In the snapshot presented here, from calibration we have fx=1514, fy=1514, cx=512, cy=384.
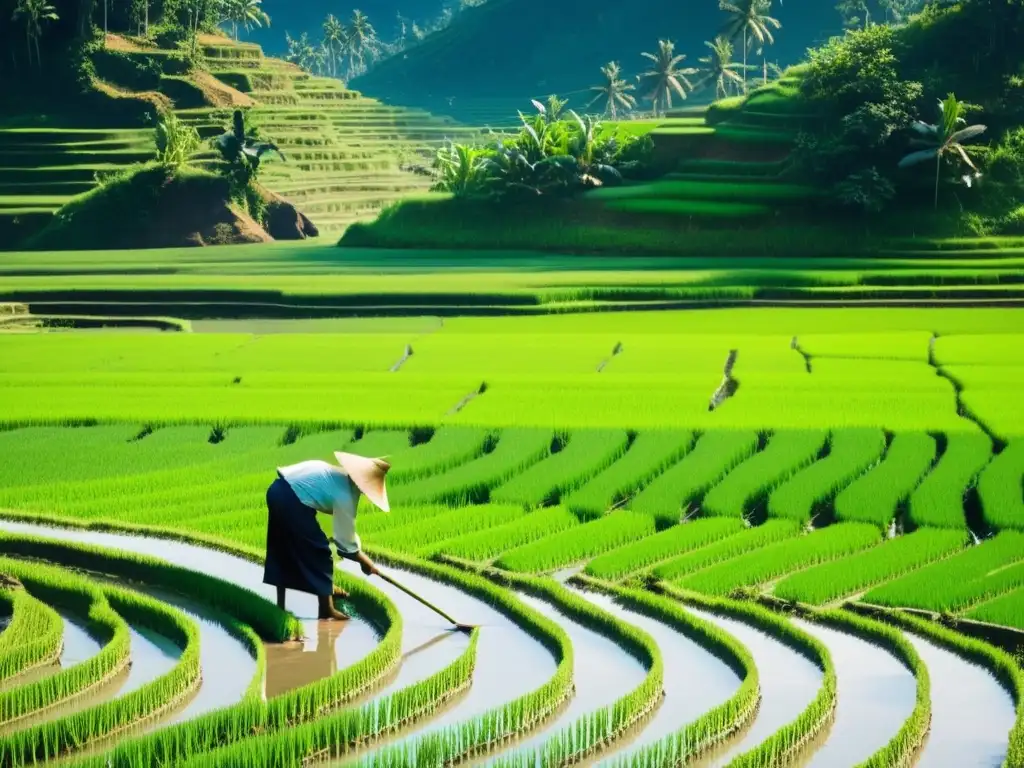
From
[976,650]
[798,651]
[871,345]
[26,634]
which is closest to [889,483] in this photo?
[976,650]

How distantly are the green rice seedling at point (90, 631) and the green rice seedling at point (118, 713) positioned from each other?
298 mm

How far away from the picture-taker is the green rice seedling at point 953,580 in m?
8.68

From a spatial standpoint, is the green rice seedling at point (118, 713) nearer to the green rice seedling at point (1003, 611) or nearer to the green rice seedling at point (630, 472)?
the green rice seedling at point (630, 472)

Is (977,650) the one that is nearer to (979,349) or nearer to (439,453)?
(439,453)

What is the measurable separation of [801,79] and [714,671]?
31660mm

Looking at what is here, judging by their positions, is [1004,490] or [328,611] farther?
[1004,490]

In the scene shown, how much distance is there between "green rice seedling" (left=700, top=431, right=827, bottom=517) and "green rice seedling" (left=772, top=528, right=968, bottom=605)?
1.31 m

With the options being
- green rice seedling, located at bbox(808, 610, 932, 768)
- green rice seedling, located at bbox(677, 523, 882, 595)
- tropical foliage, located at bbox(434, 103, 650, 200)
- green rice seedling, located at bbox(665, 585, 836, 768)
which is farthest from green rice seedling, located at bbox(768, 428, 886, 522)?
tropical foliage, located at bbox(434, 103, 650, 200)

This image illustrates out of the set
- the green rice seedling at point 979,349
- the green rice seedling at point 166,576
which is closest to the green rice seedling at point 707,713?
the green rice seedling at point 166,576

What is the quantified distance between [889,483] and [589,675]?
4.63 meters

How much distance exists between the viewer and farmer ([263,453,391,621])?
802cm

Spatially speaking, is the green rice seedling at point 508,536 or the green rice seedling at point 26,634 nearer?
the green rice seedling at point 26,634

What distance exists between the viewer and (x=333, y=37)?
100938mm

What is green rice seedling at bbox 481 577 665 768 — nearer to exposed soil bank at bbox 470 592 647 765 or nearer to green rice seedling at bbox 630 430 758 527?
exposed soil bank at bbox 470 592 647 765
